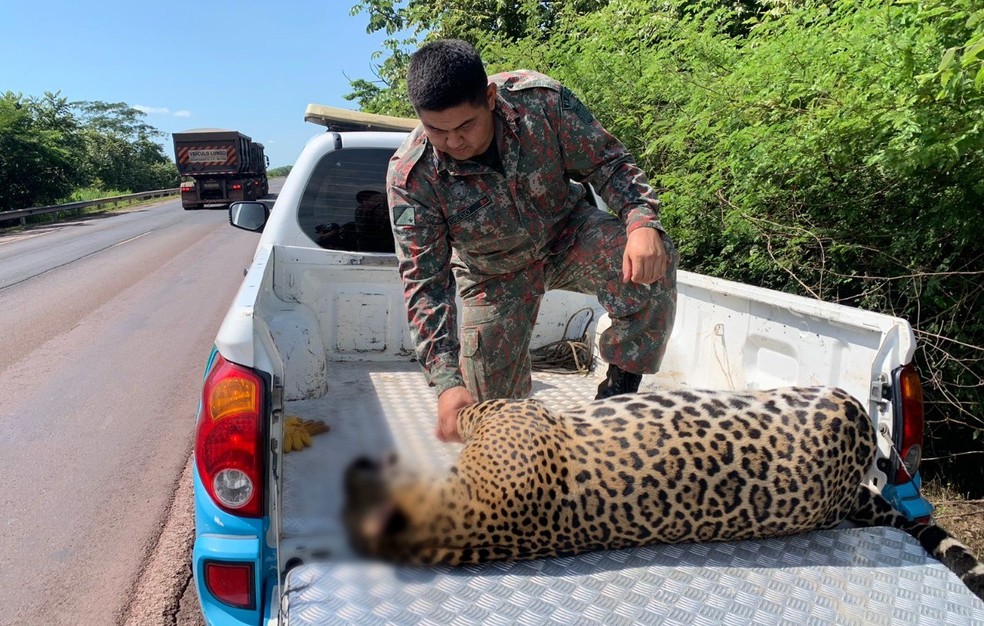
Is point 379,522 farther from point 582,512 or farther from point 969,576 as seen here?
point 969,576

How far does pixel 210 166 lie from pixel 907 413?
2516 cm

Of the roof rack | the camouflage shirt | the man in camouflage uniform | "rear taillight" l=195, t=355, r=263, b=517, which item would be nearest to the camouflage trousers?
the man in camouflage uniform

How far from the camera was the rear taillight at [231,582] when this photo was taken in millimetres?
1590

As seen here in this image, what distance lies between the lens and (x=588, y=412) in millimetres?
1962

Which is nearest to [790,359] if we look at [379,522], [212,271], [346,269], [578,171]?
[578,171]

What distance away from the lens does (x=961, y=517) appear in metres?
3.12

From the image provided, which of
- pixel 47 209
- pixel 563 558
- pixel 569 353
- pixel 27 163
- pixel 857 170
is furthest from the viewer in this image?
pixel 27 163

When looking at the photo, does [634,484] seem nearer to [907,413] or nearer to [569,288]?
[907,413]

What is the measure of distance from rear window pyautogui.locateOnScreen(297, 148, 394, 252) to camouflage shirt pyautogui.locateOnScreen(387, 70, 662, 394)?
1.02 metres

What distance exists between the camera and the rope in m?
3.86

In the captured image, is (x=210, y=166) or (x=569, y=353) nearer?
(x=569, y=353)

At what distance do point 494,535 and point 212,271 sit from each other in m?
9.85

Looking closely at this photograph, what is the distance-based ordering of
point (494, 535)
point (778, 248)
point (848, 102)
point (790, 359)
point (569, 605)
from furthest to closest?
1. point (778, 248)
2. point (848, 102)
3. point (790, 359)
4. point (494, 535)
5. point (569, 605)

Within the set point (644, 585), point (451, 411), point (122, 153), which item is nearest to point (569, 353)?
point (451, 411)
